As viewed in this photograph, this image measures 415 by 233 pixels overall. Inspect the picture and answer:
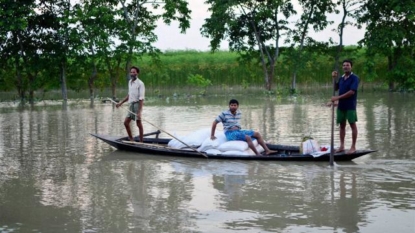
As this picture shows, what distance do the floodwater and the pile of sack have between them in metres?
0.32

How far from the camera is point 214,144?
37.6 feet

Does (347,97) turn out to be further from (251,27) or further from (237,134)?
(251,27)

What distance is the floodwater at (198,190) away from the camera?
7.02 metres

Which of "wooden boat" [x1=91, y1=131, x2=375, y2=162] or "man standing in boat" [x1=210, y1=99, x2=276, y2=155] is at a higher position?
"man standing in boat" [x1=210, y1=99, x2=276, y2=155]

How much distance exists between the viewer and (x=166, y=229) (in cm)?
682

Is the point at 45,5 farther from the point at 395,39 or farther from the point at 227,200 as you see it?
the point at 227,200

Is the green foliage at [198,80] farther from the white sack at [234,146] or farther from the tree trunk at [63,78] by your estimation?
the white sack at [234,146]

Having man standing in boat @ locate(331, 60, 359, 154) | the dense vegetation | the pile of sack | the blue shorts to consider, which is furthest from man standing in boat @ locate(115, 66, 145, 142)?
the dense vegetation

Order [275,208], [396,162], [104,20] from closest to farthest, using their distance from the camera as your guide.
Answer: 1. [275,208]
2. [396,162]
3. [104,20]

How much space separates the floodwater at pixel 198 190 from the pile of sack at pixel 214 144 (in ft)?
1.04

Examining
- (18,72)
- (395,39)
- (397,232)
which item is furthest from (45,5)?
(397,232)

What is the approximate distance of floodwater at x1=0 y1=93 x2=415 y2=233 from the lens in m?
7.02

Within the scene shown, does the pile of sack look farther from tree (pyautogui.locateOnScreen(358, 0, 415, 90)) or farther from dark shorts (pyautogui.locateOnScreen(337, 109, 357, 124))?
tree (pyautogui.locateOnScreen(358, 0, 415, 90))

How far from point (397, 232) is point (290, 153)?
4.88m
